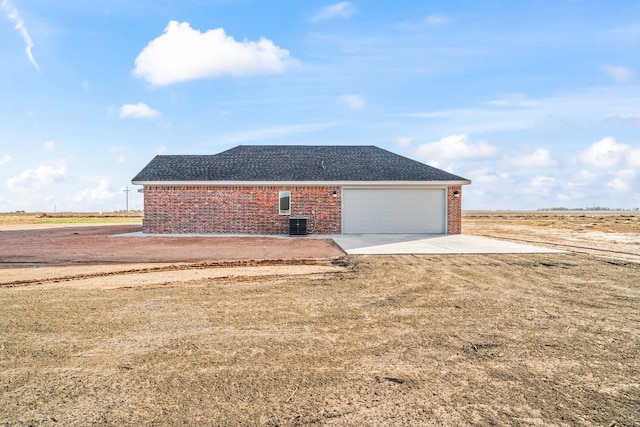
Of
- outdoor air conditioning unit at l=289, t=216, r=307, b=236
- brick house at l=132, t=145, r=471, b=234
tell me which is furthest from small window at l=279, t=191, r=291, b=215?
outdoor air conditioning unit at l=289, t=216, r=307, b=236

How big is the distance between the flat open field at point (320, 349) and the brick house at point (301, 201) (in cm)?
1081

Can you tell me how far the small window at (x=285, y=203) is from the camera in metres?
19.9

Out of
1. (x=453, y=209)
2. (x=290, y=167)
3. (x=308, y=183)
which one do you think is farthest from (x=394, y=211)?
(x=290, y=167)

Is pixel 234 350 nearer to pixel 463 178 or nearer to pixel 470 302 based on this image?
pixel 470 302

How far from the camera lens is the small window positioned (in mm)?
19938

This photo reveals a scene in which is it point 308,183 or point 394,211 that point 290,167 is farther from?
point 394,211

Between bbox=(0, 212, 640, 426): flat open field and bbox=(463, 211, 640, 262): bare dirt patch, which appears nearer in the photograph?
bbox=(0, 212, 640, 426): flat open field

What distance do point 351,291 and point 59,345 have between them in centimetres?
447

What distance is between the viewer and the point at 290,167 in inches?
848

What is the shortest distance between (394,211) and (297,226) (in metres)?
4.90

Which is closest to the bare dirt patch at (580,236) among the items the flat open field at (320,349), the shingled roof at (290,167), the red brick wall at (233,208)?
the shingled roof at (290,167)

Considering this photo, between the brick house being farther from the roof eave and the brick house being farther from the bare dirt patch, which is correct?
the bare dirt patch

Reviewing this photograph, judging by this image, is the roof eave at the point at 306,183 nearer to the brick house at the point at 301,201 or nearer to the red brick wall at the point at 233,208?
the brick house at the point at 301,201

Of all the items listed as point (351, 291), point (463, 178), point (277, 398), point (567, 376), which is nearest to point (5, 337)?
point (277, 398)
